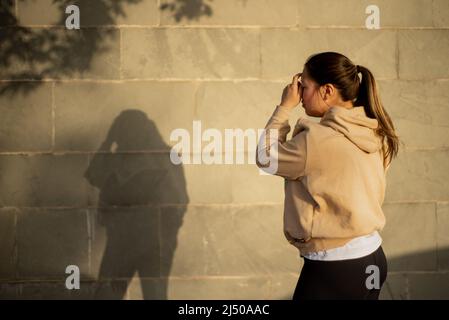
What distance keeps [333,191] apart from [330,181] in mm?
48

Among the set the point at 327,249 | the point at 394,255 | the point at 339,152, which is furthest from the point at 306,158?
the point at 394,255

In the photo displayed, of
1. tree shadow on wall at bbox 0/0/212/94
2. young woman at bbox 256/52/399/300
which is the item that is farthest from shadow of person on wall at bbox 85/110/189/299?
young woman at bbox 256/52/399/300

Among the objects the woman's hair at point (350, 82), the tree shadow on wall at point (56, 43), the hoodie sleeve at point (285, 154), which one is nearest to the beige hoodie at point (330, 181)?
the hoodie sleeve at point (285, 154)

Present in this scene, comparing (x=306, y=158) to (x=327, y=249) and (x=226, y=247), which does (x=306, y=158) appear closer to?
(x=327, y=249)

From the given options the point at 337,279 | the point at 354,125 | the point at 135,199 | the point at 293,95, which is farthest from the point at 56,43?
the point at 337,279

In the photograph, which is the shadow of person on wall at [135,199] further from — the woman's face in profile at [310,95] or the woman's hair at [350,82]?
the woman's hair at [350,82]

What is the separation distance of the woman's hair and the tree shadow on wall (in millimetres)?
2441

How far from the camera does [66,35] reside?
203 inches

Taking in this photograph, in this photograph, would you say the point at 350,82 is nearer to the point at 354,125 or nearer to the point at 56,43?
the point at 354,125

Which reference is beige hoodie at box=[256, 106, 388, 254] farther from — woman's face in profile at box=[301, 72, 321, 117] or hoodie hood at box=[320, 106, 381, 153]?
woman's face in profile at box=[301, 72, 321, 117]

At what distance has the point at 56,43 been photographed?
16.9ft

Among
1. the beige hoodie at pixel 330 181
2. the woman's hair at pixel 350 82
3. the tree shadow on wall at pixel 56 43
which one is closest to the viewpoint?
the beige hoodie at pixel 330 181

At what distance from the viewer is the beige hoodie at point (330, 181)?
279cm

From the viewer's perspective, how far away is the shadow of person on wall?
203 inches
